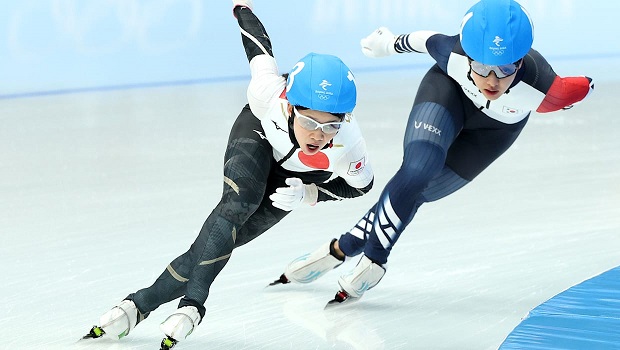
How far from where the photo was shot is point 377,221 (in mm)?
3588

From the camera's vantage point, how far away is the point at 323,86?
2984 mm

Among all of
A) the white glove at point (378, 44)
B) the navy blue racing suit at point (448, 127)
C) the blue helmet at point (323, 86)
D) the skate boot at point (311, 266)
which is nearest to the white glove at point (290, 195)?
the blue helmet at point (323, 86)

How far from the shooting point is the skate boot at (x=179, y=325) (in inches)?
116

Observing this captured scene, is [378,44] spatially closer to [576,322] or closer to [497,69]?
[497,69]

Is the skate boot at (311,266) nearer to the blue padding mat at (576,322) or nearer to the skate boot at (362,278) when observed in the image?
the skate boot at (362,278)

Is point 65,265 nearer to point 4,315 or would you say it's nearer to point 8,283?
point 8,283

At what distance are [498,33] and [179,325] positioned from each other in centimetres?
158

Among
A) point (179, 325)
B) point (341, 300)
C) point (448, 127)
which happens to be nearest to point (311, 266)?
point (341, 300)

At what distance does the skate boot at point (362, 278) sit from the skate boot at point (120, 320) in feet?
2.97

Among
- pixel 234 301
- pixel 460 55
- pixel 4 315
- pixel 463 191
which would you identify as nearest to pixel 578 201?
pixel 463 191

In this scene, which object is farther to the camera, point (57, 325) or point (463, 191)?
point (463, 191)

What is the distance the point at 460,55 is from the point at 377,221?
784 millimetres

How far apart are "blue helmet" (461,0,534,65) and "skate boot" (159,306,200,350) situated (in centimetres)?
144

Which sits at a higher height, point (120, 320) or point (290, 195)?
point (290, 195)
